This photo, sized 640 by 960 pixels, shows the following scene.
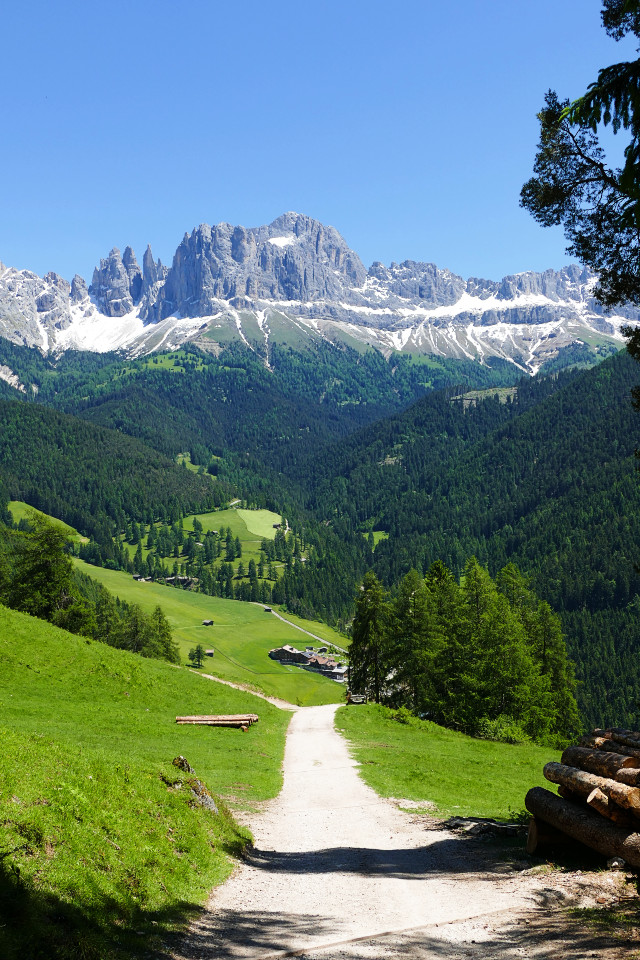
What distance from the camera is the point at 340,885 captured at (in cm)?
1414

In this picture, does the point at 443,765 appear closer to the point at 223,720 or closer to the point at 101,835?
the point at 223,720

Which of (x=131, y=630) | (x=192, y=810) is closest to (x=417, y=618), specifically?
(x=192, y=810)

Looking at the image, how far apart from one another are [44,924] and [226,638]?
164 meters

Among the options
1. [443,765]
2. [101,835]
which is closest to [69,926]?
[101,835]

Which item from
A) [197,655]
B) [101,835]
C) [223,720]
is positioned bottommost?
[197,655]

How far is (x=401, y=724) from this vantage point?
47.8 m

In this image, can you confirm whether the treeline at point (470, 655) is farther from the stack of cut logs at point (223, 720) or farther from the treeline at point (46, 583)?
the treeline at point (46, 583)

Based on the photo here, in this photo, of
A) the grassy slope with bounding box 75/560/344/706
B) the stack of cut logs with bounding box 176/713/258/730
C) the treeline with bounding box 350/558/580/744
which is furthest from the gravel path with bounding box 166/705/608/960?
the grassy slope with bounding box 75/560/344/706

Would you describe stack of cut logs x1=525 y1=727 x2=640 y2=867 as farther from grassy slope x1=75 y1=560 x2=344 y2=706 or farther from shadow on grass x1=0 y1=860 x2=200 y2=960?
grassy slope x1=75 y1=560 x2=344 y2=706

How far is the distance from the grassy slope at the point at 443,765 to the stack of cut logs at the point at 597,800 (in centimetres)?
677

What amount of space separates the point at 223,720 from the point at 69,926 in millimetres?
31708

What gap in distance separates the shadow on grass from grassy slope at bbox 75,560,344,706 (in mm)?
106019

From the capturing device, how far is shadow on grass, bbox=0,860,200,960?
8.51 metres

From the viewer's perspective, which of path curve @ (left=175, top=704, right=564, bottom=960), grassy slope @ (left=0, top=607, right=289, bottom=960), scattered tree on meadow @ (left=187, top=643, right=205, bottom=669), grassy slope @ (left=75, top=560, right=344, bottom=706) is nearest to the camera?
grassy slope @ (left=0, top=607, right=289, bottom=960)
